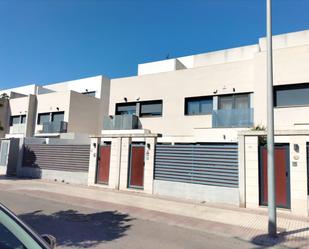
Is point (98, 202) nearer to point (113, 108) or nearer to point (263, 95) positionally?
point (263, 95)

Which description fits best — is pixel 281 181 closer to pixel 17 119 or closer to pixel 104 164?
pixel 104 164

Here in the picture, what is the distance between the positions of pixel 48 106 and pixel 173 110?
14996 mm

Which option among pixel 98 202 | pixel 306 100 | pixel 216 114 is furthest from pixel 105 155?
pixel 306 100

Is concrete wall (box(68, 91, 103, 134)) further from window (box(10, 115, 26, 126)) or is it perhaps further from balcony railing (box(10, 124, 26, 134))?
window (box(10, 115, 26, 126))

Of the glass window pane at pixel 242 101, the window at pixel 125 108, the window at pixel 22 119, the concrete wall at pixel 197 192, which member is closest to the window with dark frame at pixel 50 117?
the window at pixel 22 119

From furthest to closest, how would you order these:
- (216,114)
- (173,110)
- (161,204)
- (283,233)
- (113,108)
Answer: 1. (113,108)
2. (173,110)
3. (216,114)
4. (161,204)
5. (283,233)

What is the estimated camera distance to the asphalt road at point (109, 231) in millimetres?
6051

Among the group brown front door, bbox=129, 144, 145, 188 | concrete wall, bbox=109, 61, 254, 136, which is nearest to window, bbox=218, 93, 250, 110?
concrete wall, bbox=109, 61, 254, 136

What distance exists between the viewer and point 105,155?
1470 centimetres

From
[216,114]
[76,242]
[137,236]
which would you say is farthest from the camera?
[216,114]

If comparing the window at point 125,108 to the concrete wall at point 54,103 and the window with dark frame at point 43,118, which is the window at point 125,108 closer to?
the concrete wall at point 54,103

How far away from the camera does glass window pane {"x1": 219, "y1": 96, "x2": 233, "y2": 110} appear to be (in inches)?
757

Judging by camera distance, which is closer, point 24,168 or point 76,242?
point 76,242

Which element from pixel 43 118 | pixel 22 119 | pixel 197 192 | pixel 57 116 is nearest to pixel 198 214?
pixel 197 192
